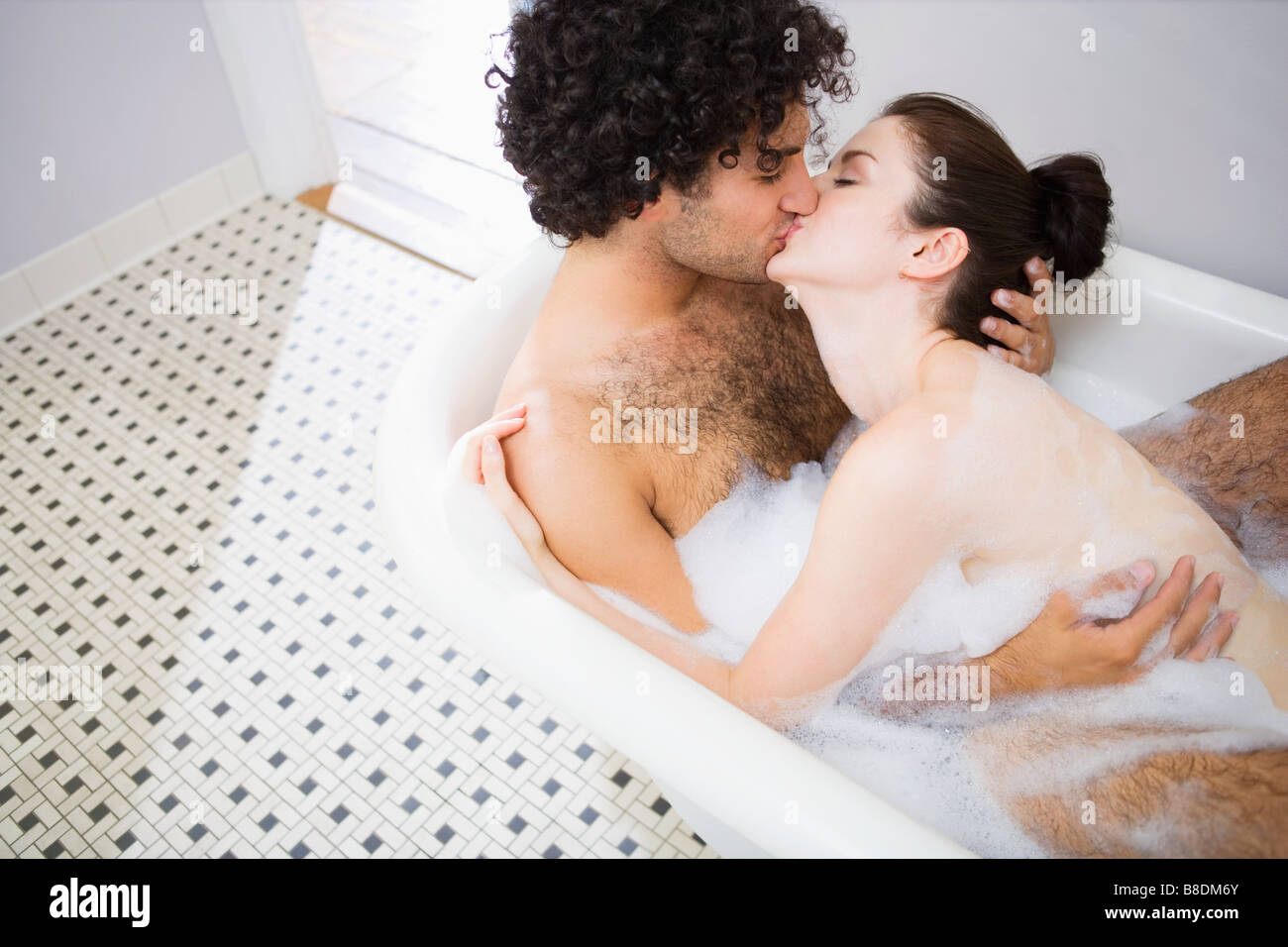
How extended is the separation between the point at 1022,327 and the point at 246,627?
145 centimetres

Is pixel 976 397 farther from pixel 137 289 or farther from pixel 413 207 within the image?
pixel 137 289

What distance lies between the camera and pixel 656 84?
127 cm

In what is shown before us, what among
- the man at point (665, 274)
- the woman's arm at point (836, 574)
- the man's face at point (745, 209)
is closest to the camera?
the woman's arm at point (836, 574)

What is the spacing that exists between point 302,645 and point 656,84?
3.93 feet

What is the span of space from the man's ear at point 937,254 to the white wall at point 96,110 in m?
2.08

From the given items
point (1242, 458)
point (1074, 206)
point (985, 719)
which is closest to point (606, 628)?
point (985, 719)

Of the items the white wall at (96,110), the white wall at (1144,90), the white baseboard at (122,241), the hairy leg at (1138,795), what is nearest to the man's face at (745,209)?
the white wall at (1144,90)

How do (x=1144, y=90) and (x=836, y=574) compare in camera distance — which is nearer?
(x=836, y=574)

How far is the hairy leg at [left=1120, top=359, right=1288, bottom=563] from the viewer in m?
1.48

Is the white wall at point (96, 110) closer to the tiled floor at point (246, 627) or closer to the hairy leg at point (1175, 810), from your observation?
the tiled floor at point (246, 627)

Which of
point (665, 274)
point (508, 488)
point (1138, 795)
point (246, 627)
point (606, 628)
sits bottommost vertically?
point (246, 627)

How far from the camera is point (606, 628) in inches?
48.3

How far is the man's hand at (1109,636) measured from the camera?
4.04ft

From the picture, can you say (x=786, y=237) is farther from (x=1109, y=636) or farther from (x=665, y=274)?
(x=1109, y=636)
